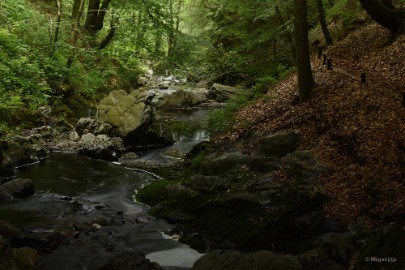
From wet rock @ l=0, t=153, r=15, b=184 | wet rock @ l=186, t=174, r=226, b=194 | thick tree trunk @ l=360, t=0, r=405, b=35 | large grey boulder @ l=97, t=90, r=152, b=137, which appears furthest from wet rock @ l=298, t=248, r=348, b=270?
large grey boulder @ l=97, t=90, r=152, b=137

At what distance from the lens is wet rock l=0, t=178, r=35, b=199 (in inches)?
408

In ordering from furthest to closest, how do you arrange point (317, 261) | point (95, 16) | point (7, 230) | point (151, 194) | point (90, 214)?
point (95, 16)
point (151, 194)
point (90, 214)
point (7, 230)
point (317, 261)

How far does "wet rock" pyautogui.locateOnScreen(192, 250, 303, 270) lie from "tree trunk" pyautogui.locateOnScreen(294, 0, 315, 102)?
741 centimetres

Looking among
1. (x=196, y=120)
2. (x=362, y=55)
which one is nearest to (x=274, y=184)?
(x=362, y=55)

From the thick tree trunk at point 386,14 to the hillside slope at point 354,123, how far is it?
89 centimetres

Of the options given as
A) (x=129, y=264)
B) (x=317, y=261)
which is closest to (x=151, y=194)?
(x=129, y=264)

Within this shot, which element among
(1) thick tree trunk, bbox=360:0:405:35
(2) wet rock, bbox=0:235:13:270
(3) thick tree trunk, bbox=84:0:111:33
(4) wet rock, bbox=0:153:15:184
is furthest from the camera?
(3) thick tree trunk, bbox=84:0:111:33

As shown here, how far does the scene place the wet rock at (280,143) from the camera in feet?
34.7

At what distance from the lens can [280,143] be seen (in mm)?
10844

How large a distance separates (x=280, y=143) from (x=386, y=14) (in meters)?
7.50

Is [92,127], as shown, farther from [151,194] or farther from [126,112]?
[151,194]

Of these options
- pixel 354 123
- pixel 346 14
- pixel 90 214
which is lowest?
pixel 90 214

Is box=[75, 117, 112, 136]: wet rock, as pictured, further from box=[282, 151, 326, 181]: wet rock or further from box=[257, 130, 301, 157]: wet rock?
box=[282, 151, 326, 181]: wet rock

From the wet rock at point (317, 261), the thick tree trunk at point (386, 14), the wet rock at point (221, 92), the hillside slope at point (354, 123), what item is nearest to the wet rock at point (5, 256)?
the wet rock at point (317, 261)
